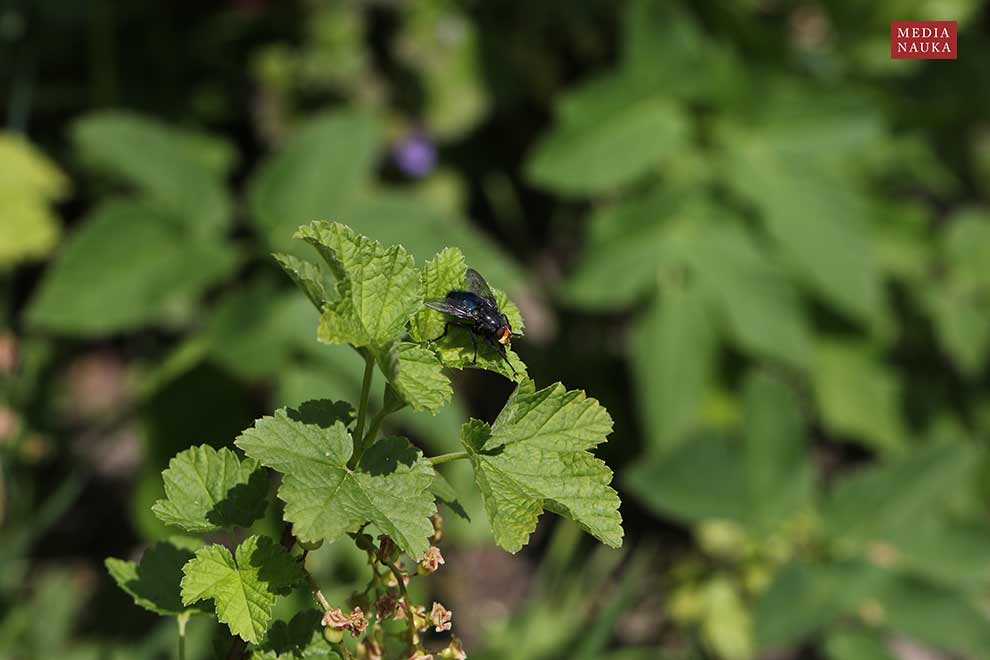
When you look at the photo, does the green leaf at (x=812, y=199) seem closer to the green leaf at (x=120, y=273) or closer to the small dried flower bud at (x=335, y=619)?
the green leaf at (x=120, y=273)

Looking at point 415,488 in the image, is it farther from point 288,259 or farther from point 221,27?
point 221,27

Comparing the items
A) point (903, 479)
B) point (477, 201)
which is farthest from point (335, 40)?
point (903, 479)

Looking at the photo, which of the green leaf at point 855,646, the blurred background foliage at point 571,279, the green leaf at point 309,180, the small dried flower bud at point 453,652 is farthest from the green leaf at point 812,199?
the small dried flower bud at point 453,652

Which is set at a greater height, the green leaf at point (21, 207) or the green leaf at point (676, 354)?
the green leaf at point (21, 207)

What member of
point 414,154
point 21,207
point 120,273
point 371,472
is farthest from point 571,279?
point 371,472

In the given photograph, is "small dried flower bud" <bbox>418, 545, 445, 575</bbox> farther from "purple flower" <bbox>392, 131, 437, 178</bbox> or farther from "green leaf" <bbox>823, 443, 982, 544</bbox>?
"purple flower" <bbox>392, 131, 437, 178</bbox>

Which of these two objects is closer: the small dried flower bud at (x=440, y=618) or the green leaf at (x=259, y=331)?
the small dried flower bud at (x=440, y=618)
